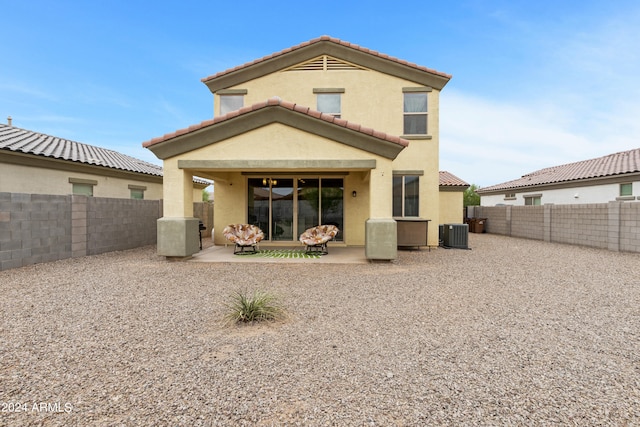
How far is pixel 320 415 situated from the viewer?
2.33 meters

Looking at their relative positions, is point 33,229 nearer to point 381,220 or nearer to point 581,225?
point 381,220

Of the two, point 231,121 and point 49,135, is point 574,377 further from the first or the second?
point 49,135

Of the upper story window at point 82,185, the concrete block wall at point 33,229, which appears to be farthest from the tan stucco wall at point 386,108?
the upper story window at point 82,185

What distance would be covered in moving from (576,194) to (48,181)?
91.4 feet

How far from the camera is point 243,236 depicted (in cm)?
1015

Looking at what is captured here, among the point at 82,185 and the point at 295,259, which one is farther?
the point at 82,185

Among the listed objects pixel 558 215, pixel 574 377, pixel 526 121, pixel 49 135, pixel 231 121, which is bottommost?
pixel 574 377

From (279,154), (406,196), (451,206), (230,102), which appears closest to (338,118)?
(279,154)

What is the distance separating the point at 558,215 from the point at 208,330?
17638 mm

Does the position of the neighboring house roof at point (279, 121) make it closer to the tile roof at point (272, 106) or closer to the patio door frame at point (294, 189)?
the tile roof at point (272, 106)

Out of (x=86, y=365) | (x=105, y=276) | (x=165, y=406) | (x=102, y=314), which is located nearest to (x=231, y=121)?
(x=105, y=276)

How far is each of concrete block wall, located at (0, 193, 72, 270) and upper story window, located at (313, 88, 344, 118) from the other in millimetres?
9623

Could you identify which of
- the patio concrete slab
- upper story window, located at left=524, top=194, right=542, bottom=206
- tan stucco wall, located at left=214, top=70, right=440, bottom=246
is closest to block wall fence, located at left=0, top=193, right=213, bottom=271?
the patio concrete slab

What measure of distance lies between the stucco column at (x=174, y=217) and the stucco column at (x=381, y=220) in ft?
18.5
